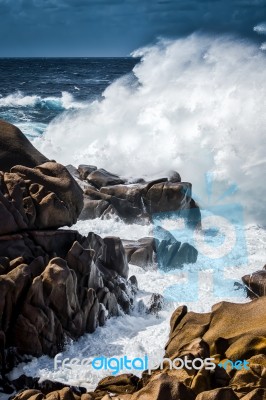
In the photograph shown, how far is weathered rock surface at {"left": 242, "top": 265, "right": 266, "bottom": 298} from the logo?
543mm

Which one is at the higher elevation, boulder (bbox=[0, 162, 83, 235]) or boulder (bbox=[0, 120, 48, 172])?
boulder (bbox=[0, 120, 48, 172])

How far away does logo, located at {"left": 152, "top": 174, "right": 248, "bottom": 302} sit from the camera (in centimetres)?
1743

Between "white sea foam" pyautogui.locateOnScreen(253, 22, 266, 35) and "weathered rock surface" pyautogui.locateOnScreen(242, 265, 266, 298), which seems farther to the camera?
"white sea foam" pyautogui.locateOnScreen(253, 22, 266, 35)

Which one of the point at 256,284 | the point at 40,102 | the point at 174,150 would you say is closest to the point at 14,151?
the point at 256,284

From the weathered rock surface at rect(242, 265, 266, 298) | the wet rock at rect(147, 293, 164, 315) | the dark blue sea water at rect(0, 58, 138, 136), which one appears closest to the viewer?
the wet rock at rect(147, 293, 164, 315)

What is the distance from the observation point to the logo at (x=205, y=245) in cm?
1743

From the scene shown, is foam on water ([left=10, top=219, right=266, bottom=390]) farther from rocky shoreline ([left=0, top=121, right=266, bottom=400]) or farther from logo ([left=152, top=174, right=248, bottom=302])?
rocky shoreline ([left=0, top=121, right=266, bottom=400])

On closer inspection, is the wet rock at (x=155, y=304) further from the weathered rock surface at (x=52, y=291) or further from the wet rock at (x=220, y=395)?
the wet rock at (x=220, y=395)

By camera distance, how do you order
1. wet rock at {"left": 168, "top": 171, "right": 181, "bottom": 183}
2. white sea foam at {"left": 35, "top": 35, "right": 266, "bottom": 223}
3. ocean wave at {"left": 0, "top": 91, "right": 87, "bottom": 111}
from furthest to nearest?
ocean wave at {"left": 0, "top": 91, "right": 87, "bottom": 111} < white sea foam at {"left": 35, "top": 35, "right": 266, "bottom": 223} < wet rock at {"left": 168, "top": 171, "right": 181, "bottom": 183}

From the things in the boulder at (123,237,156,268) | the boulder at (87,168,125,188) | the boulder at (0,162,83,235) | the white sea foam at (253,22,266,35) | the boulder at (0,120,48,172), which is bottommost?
the boulder at (123,237,156,268)

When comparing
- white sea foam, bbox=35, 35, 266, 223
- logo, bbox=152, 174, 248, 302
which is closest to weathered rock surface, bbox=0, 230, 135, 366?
logo, bbox=152, 174, 248, 302

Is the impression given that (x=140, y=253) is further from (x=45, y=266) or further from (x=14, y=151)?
(x=45, y=266)

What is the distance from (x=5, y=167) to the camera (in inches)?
630

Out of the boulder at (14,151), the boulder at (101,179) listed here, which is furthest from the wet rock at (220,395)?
the boulder at (101,179)
